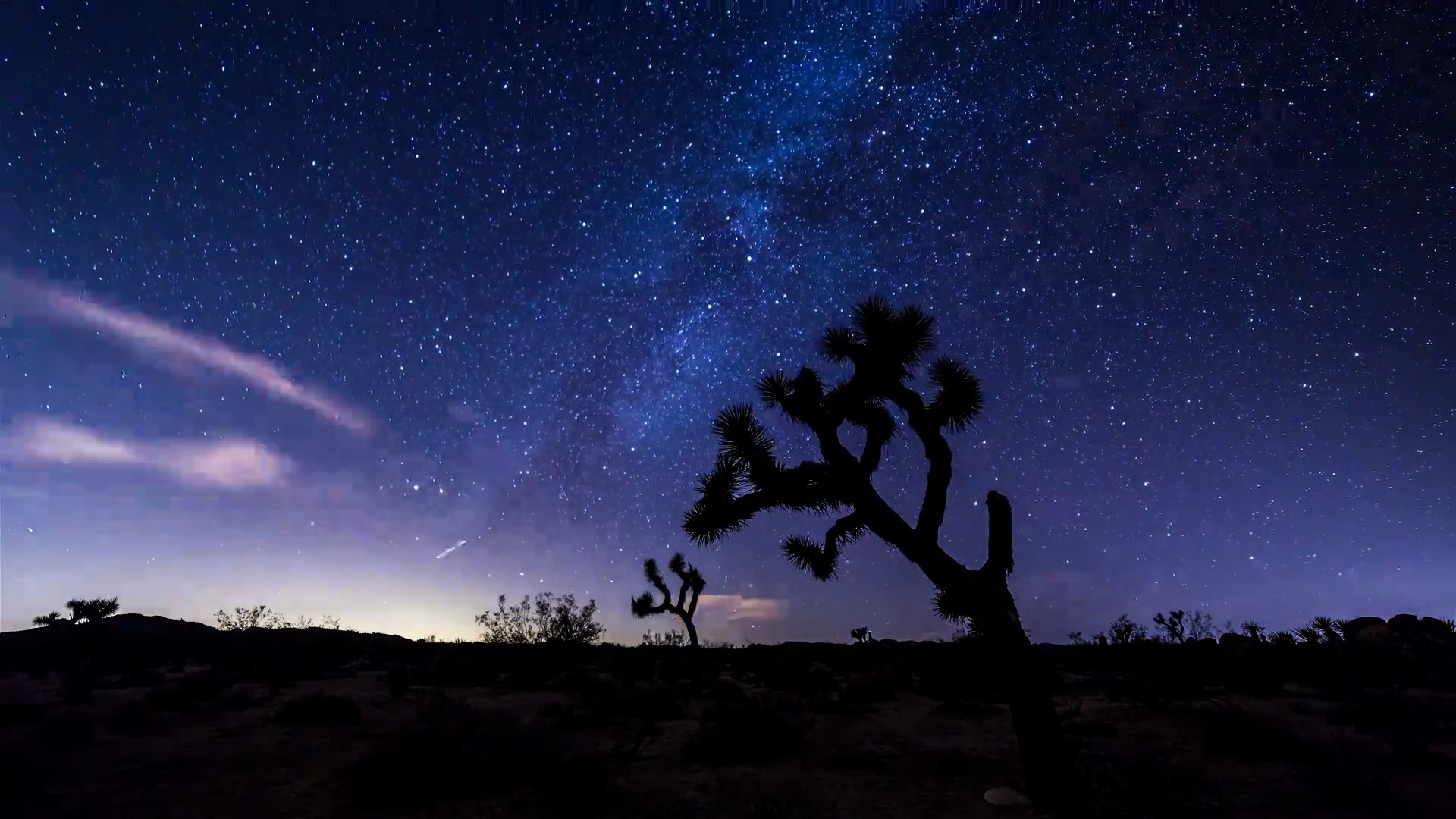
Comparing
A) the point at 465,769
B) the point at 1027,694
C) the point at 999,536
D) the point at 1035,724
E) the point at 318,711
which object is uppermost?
the point at 999,536

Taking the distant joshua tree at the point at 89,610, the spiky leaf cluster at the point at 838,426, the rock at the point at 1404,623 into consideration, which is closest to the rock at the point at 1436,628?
the rock at the point at 1404,623

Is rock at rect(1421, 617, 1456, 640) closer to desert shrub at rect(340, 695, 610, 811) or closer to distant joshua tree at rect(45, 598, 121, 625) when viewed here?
desert shrub at rect(340, 695, 610, 811)

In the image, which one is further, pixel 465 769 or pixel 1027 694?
pixel 465 769

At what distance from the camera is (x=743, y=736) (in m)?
9.39

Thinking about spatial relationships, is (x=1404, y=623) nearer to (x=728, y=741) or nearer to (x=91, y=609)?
(x=728, y=741)

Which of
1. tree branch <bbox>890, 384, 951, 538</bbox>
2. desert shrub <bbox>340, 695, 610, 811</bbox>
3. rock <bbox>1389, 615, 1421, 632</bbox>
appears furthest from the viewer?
rock <bbox>1389, 615, 1421, 632</bbox>

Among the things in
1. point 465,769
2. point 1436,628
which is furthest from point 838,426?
point 1436,628

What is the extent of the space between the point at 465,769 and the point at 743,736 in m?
3.67

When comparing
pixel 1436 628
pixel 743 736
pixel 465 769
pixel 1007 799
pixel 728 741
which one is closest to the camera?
pixel 1007 799

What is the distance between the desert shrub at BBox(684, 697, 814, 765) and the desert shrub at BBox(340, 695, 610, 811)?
6.30 ft

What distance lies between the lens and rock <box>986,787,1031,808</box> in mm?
6852

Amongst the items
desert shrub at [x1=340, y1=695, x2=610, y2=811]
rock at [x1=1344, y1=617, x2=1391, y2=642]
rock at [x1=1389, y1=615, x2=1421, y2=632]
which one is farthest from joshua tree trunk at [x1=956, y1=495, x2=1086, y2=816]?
rock at [x1=1389, y1=615, x2=1421, y2=632]

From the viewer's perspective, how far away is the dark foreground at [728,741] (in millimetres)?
7035

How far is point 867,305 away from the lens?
11570 mm
